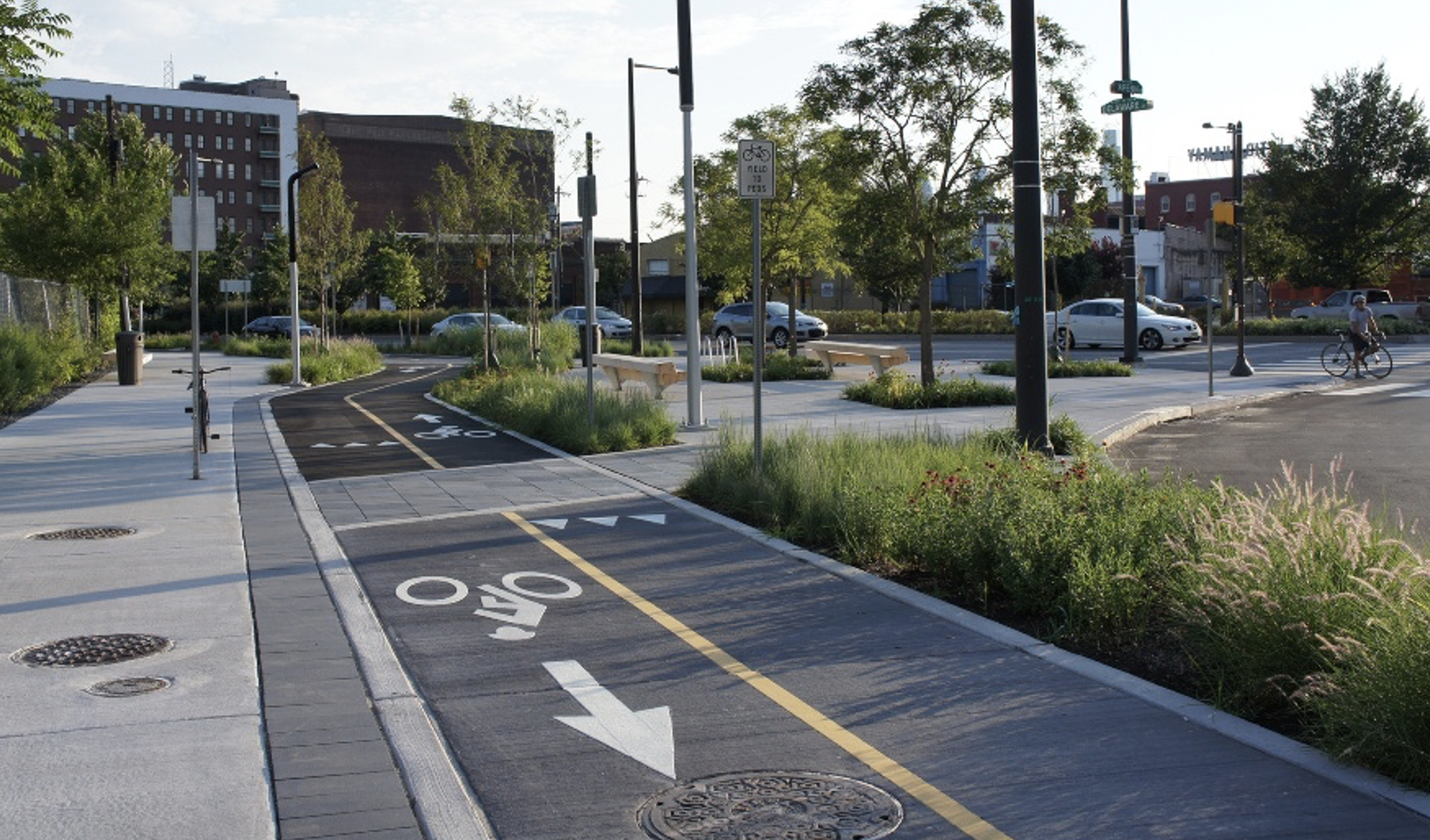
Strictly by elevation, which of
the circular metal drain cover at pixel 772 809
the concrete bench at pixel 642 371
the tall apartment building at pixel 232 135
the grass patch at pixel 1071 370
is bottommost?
the circular metal drain cover at pixel 772 809

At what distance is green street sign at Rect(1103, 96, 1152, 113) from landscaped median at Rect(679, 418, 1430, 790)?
62.3 feet

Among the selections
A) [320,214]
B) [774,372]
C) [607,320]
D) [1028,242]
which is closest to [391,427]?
[1028,242]

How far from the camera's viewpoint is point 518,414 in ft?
65.6

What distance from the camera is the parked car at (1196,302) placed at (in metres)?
62.7

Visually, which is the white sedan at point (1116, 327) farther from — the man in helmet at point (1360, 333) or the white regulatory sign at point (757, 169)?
the white regulatory sign at point (757, 169)

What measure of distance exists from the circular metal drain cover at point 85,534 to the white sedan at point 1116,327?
3284 centimetres

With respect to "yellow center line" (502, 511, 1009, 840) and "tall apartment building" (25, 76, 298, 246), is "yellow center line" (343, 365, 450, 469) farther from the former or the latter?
"tall apartment building" (25, 76, 298, 246)

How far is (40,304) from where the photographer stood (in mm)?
31047

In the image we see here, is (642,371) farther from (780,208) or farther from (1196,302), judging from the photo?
(1196,302)

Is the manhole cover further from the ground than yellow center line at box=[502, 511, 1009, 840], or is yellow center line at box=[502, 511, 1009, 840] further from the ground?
the manhole cover

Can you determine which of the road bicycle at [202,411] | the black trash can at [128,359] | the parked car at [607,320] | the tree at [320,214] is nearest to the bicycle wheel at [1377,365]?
the road bicycle at [202,411]

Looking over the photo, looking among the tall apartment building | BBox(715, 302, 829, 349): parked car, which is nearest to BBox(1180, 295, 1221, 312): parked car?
BBox(715, 302, 829, 349): parked car

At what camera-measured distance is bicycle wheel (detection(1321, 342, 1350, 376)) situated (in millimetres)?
29558

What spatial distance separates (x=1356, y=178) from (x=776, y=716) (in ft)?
Result: 170
